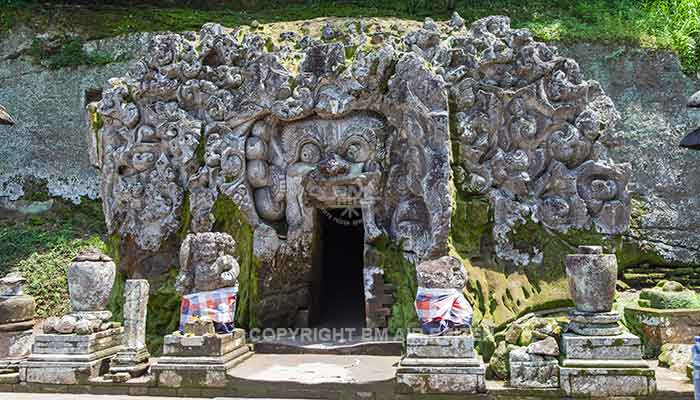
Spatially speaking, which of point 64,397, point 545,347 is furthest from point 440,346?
point 64,397

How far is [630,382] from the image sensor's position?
7.08 metres

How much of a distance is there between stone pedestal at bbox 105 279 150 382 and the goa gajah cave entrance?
3.68 m

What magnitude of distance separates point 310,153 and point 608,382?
591 centimetres

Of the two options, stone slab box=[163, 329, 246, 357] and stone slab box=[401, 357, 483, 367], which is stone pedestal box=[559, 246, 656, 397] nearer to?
stone slab box=[401, 357, 483, 367]

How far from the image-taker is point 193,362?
A: 26.4 feet

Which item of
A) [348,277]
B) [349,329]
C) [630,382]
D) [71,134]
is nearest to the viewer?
[630,382]

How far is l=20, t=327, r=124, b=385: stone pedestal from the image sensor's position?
8133 millimetres

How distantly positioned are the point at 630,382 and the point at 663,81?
1137cm

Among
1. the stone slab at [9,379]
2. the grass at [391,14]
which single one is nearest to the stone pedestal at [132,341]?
the stone slab at [9,379]

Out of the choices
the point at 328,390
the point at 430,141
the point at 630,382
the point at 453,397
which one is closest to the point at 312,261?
the point at 430,141

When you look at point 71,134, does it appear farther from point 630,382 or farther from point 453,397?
point 630,382

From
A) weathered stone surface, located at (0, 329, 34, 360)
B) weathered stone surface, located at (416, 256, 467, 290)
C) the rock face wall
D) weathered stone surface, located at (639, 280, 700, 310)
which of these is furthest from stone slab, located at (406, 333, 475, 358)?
weathered stone surface, located at (0, 329, 34, 360)

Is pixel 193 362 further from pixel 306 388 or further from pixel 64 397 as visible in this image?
pixel 64 397

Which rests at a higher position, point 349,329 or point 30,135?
point 30,135
